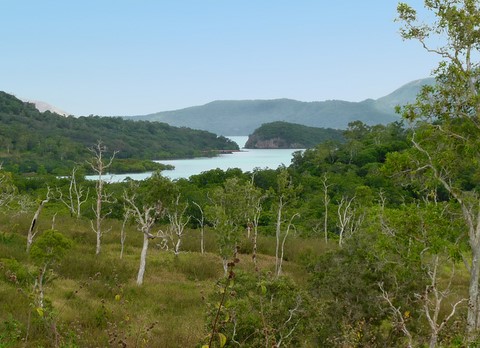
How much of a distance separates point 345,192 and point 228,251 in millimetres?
52516

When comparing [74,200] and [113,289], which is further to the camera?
[74,200]

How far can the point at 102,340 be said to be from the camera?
707 inches

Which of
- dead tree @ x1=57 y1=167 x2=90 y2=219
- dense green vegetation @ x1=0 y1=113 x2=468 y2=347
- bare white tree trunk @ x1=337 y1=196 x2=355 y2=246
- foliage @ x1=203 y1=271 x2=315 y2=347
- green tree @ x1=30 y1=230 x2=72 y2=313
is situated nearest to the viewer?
dense green vegetation @ x1=0 y1=113 x2=468 y2=347

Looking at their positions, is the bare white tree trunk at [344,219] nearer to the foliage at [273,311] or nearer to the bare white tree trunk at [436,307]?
the foliage at [273,311]

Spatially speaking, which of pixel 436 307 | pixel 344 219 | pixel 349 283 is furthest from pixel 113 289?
pixel 436 307

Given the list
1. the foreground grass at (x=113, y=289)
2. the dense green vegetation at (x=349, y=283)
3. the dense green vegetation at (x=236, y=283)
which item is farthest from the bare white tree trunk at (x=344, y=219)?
the dense green vegetation at (x=349, y=283)

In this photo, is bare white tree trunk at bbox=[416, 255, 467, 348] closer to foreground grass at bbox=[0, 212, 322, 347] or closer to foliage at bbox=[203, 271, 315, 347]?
foliage at bbox=[203, 271, 315, 347]

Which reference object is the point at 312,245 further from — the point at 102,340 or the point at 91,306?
the point at 102,340

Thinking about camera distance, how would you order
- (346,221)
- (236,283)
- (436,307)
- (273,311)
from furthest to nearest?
(346,221), (236,283), (273,311), (436,307)

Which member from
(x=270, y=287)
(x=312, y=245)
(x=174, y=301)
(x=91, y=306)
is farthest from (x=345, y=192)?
(x=270, y=287)

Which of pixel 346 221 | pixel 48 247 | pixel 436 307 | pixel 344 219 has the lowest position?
pixel 346 221

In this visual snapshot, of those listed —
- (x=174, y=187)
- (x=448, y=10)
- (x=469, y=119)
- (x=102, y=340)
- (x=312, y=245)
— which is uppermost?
(x=448, y=10)

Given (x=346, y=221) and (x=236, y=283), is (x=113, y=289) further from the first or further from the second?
(x=346, y=221)

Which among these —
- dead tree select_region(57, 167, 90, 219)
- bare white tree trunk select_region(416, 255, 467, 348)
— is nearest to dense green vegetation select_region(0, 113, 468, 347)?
bare white tree trunk select_region(416, 255, 467, 348)
